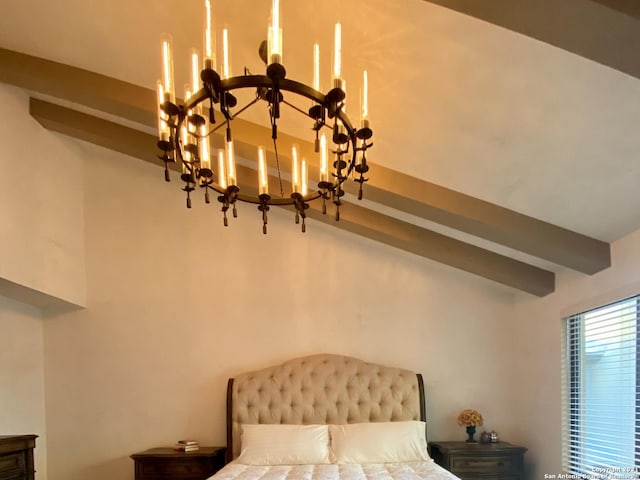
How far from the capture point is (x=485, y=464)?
375 centimetres

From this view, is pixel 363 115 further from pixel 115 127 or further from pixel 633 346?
pixel 115 127

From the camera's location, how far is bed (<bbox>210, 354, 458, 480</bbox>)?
3.66 m

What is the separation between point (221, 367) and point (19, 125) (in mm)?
2553

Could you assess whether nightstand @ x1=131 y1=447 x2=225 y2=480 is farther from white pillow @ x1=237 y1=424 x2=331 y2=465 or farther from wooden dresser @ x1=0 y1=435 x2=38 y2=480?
wooden dresser @ x1=0 y1=435 x2=38 y2=480

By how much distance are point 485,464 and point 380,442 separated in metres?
0.84

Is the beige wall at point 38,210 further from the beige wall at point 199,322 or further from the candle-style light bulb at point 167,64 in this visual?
the candle-style light bulb at point 167,64

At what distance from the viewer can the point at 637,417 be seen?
2701 millimetres

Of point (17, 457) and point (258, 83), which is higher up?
point (258, 83)

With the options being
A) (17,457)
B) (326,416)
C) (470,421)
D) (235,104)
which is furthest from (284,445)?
(235,104)

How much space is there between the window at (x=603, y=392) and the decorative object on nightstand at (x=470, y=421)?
716 millimetres

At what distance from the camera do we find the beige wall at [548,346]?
9.41ft

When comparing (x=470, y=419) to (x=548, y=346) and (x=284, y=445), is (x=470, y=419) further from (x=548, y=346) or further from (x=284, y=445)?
(x=284, y=445)

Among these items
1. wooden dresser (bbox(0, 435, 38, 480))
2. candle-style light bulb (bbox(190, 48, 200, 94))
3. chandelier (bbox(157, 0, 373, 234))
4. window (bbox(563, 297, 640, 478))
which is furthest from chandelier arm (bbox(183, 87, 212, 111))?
wooden dresser (bbox(0, 435, 38, 480))

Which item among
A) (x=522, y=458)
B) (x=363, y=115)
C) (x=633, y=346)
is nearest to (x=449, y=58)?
(x=363, y=115)
